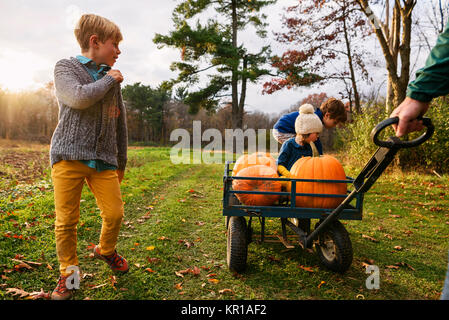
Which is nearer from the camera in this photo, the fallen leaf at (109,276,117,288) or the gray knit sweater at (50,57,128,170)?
the gray knit sweater at (50,57,128,170)

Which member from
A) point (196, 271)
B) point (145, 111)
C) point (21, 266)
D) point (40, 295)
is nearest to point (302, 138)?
point (196, 271)

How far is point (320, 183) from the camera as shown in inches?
101

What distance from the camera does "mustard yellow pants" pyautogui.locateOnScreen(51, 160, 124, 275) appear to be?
7.06 ft

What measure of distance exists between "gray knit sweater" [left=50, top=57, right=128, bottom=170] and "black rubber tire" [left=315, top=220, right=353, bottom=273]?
2131mm

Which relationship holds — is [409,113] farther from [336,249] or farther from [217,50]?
[217,50]

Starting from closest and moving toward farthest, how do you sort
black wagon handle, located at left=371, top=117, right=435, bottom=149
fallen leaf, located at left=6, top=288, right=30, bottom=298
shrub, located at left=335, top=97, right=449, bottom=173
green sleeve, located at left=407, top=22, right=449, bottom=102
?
green sleeve, located at left=407, top=22, right=449, bottom=102, black wagon handle, located at left=371, top=117, right=435, bottom=149, fallen leaf, located at left=6, top=288, right=30, bottom=298, shrub, located at left=335, top=97, right=449, bottom=173

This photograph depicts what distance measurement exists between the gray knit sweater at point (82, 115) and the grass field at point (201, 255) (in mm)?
1168

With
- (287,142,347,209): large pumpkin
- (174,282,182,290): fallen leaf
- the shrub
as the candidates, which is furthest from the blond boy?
the shrub

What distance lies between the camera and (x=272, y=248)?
10.7ft

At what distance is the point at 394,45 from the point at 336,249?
27.6ft

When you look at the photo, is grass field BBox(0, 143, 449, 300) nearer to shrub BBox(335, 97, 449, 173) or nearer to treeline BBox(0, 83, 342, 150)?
shrub BBox(335, 97, 449, 173)

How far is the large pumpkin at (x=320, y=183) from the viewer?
8.29 feet

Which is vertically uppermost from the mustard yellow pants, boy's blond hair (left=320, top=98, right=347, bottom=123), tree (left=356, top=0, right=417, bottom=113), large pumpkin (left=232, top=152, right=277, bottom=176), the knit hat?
tree (left=356, top=0, right=417, bottom=113)

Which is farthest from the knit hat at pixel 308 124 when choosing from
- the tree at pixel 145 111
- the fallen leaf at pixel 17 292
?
the tree at pixel 145 111
